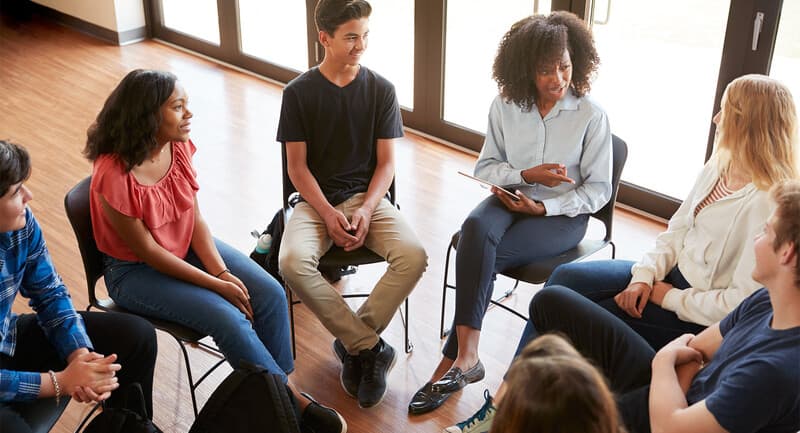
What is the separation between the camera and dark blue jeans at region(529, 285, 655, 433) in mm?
2100

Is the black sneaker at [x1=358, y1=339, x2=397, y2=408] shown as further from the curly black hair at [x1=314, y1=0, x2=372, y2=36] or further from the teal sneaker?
the curly black hair at [x1=314, y1=0, x2=372, y2=36]

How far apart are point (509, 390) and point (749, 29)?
2540 mm

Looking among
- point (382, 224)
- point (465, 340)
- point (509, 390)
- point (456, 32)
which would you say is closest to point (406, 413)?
point (465, 340)

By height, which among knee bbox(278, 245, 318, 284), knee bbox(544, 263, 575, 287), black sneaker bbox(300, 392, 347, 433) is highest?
knee bbox(544, 263, 575, 287)

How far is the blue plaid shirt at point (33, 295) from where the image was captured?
2213 millimetres

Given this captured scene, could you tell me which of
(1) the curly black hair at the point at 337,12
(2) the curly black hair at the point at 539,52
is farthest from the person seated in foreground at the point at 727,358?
(1) the curly black hair at the point at 337,12

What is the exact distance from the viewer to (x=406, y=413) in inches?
110

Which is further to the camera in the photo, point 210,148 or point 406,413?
point 210,148

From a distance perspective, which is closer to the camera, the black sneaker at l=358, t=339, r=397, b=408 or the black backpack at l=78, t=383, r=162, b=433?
the black backpack at l=78, t=383, r=162, b=433

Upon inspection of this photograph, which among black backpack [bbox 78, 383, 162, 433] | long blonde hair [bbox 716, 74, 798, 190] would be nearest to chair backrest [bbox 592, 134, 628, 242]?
long blonde hair [bbox 716, 74, 798, 190]

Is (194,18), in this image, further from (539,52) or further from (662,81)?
(539,52)

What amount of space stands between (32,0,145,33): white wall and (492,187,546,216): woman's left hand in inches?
182

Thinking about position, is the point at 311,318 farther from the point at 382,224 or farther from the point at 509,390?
the point at 509,390

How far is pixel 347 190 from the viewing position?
3062 mm
